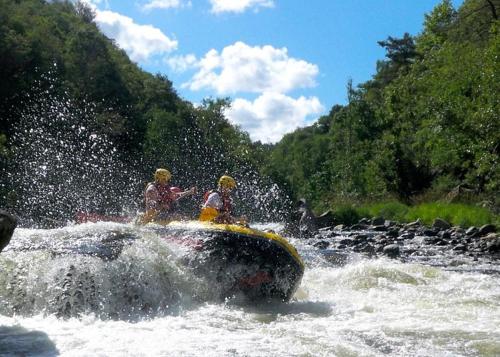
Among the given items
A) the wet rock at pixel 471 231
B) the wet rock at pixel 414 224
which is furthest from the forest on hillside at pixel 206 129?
the wet rock at pixel 414 224

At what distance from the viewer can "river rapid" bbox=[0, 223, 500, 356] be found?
6.52 metres

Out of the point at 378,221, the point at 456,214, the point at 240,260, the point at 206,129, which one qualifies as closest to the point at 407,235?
the point at 456,214

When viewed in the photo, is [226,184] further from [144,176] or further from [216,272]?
[144,176]

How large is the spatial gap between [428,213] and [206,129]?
3442 centimetres

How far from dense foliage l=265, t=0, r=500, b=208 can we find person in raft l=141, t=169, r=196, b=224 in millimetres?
11441

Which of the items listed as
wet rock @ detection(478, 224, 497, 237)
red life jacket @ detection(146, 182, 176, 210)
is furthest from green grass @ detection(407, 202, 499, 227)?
red life jacket @ detection(146, 182, 176, 210)

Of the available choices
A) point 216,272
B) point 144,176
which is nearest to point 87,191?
point 144,176

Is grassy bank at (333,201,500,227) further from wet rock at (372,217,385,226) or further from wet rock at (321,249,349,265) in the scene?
wet rock at (321,249,349,265)

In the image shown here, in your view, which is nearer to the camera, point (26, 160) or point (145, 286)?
point (145, 286)

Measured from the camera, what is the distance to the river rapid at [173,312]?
257 inches

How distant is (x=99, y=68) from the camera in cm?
4797

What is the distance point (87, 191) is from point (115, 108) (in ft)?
49.1

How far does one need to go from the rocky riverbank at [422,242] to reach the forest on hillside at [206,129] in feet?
6.94

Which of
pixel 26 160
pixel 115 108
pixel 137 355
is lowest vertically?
pixel 137 355
